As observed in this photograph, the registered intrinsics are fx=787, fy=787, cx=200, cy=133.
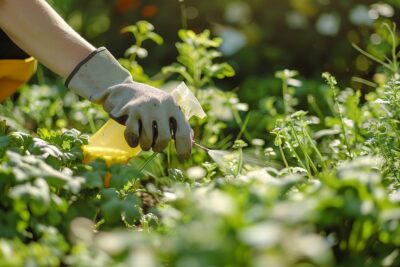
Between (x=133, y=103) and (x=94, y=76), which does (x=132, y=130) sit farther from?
(x=94, y=76)

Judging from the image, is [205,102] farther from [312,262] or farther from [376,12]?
[312,262]

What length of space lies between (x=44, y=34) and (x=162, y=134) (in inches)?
14.8

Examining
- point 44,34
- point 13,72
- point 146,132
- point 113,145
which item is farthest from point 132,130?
point 13,72

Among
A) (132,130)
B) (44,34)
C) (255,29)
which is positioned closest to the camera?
(132,130)

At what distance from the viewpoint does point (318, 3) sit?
147 inches

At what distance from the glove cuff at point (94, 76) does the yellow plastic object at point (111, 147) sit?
89 millimetres

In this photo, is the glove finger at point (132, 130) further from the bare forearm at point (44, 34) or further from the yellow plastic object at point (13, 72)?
the yellow plastic object at point (13, 72)

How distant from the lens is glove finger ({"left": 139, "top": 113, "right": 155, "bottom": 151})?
1.71 metres

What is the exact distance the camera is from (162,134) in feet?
5.66

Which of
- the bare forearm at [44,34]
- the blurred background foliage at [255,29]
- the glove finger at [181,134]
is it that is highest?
the bare forearm at [44,34]

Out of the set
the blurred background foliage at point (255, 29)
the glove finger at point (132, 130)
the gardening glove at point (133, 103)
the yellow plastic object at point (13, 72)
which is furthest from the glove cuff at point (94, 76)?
the blurred background foliage at point (255, 29)

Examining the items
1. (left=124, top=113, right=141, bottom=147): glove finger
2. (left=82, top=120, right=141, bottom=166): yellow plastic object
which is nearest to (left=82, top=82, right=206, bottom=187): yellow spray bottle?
Answer: (left=82, top=120, right=141, bottom=166): yellow plastic object

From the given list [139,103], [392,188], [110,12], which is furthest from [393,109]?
[110,12]

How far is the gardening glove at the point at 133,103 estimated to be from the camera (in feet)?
5.63
